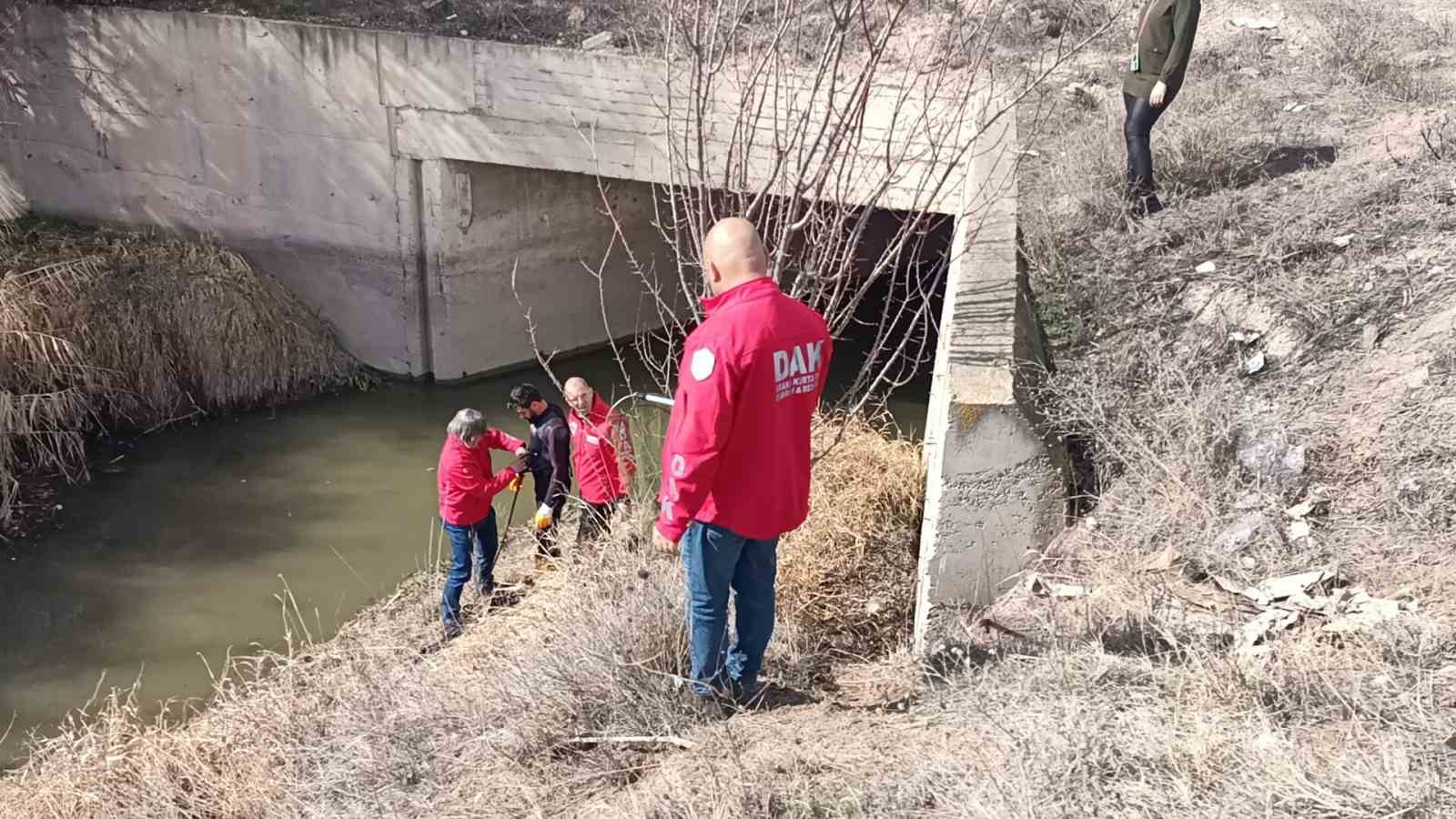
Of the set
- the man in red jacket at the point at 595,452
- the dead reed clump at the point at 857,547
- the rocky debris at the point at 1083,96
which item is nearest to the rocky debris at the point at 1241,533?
the dead reed clump at the point at 857,547

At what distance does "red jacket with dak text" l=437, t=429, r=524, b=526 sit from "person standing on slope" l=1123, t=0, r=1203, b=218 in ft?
13.8

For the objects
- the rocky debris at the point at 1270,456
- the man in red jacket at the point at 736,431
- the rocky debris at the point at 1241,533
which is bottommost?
the rocky debris at the point at 1241,533

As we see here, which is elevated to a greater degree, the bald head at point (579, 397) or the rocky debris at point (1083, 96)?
the rocky debris at point (1083, 96)

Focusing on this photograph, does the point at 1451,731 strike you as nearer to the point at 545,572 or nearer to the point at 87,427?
the point at 545,572

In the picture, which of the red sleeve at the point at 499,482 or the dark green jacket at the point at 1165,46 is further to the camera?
the dark green jacket at the point at 1165,46

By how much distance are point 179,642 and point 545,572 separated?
2.93 meters

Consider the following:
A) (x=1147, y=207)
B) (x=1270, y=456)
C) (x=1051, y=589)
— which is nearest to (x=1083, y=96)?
(x=1147, y=207)

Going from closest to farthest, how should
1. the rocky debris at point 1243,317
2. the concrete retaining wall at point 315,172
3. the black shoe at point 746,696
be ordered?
the black shoe at point 746,696 < the rocky debris at point 1243,317 < the concrete retaining wall at point 315,172

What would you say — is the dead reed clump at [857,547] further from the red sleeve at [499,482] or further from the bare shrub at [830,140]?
the red sleeve at [499,482]

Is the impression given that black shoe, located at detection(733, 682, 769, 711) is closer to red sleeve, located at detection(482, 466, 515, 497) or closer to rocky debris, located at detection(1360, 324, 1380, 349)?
red sleeve, located at detection(482, 466, 515, 497)

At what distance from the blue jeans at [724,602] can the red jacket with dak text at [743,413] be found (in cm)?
9

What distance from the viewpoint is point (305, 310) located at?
38.1 ft

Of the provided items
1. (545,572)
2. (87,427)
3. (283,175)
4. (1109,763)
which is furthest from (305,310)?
(1109,763)

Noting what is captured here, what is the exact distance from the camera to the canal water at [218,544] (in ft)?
24.4
